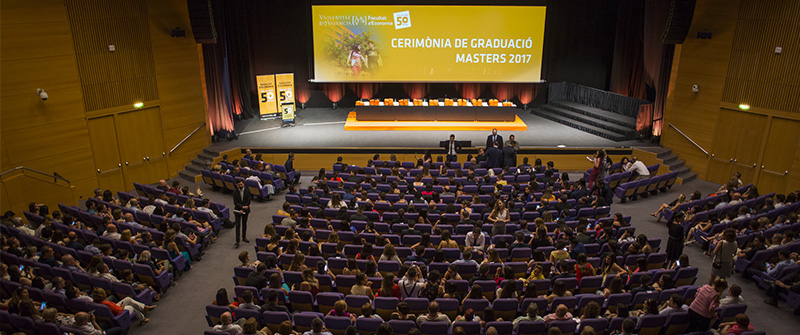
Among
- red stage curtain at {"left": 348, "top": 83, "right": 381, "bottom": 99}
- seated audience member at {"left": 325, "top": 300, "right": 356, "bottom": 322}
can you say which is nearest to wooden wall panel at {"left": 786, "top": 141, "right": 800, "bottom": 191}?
seated audience member at {"left": 325, "top": 300, "right": 356, "bottom": 322}

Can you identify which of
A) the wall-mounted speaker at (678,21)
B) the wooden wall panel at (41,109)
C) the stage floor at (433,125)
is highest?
the wall-mounted speaker at (678,21)

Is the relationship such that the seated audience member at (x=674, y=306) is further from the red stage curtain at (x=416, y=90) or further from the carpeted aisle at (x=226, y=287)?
the red stage curtain at (x=416, y=90)

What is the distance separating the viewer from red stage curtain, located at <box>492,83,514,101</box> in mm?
22391

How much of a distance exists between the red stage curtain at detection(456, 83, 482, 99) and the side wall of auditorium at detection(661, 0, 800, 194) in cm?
786

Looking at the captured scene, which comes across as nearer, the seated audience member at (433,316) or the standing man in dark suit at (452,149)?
the seated audience member at (433,316)

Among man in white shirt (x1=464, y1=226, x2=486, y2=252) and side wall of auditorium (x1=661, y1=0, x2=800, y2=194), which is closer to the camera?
man in white shirt (x1=464, y1=226, x2=486, y2=252)

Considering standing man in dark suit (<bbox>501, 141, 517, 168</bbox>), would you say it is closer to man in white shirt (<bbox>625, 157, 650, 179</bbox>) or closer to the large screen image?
Result: man in white shirt (<bbox>625, 157, 650, 179</bbox>)

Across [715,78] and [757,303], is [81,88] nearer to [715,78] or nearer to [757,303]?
[757,303]

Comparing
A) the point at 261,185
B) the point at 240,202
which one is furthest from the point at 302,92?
the point at 240,202

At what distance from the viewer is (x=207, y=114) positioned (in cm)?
1709

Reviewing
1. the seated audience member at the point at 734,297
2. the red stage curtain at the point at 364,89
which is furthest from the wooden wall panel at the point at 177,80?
the seated audience member at the point at 734,297

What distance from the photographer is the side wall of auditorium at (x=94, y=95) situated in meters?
12.2

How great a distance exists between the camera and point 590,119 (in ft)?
63.2

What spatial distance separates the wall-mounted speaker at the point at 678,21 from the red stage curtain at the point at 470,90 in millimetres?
8214
